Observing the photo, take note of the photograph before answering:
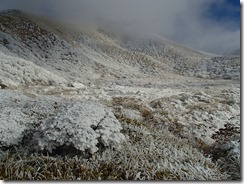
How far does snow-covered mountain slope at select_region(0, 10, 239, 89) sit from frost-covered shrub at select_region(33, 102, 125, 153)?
42.0ft

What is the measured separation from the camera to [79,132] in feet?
16.0

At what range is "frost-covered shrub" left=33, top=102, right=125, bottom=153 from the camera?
15.8 feet

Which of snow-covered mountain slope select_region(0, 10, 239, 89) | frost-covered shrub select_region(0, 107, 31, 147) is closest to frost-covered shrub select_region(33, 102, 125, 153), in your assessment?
frost-covered shrub select_region(0, 107, 31, 147)

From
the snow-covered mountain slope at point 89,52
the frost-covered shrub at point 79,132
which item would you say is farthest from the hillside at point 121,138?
the snow-covered mountain slope at point 89,52

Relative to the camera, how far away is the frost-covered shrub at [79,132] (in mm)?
4805

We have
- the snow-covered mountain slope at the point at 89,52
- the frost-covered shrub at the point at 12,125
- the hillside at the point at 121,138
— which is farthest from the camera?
the snow-covered mountain slope at the point at 89,52

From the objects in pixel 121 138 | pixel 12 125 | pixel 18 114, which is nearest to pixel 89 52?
pixel 18 114

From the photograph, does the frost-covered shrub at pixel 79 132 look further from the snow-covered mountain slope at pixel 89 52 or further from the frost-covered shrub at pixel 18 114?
the snow-covered mountain slope at pixel 89 52

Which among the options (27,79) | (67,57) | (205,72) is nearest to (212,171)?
(27,79)

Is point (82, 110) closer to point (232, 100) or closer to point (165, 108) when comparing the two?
point (165, 108)

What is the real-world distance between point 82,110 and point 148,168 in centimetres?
178

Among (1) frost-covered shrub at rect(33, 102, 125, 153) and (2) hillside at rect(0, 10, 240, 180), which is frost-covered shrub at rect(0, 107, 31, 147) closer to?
(2) hillside at rect(0, 10, 240, 180)

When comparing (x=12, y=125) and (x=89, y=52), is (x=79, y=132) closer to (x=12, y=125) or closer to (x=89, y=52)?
(x=12, y=125)

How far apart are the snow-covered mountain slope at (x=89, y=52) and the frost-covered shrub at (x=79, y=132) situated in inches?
504
